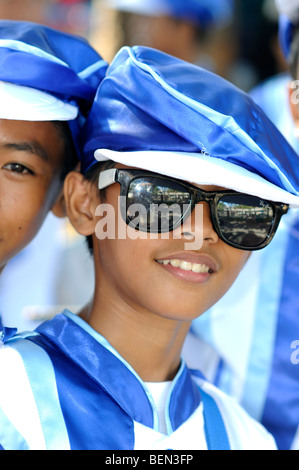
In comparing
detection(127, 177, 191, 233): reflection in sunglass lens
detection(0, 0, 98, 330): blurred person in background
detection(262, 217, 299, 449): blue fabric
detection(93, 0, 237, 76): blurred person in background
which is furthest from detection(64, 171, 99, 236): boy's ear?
detection(93, 0, 237, 76): blurred person in background

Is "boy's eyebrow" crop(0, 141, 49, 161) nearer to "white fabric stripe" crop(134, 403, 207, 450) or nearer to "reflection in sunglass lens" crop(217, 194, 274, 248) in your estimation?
"reflection in sunglass lens" crop(217, 194, 274, 248)

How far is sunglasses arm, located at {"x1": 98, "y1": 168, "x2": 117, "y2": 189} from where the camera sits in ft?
5.24

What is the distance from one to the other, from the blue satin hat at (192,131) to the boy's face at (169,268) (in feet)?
0.42

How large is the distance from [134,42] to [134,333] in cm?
227

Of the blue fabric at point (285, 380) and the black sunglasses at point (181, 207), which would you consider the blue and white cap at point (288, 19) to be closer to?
the blue fabric at point (285, 380)

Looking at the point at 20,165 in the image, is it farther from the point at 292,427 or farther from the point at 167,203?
the point at 292,427

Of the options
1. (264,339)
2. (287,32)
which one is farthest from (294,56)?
(264,339)

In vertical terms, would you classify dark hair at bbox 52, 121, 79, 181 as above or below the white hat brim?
below

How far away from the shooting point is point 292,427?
208 centimetres

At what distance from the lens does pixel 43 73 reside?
5.26ft

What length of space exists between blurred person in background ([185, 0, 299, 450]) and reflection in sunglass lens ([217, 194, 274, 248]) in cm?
61

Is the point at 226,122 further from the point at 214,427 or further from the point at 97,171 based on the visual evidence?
the point at 214,427

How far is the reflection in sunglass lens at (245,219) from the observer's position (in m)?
1.56
